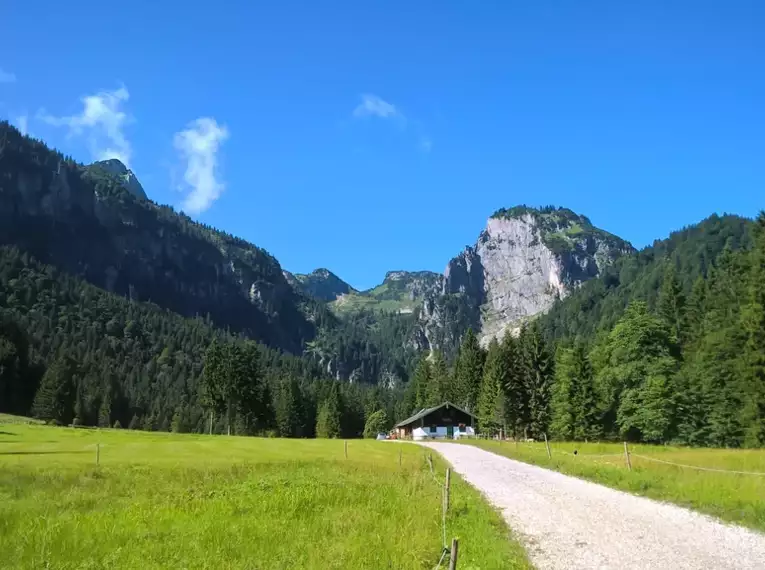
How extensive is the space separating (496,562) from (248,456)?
3663 centimetres

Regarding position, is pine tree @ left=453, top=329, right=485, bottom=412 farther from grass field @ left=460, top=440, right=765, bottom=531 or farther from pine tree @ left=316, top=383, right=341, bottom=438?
grass field @ left=460, top=440, right=765, bottom=531

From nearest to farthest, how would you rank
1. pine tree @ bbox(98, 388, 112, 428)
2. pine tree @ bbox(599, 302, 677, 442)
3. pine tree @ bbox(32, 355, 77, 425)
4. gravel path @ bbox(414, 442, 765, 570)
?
gravel path @ bbox(414, 442, 765, 570)
pine tree @ bbox(599, 302, 677, 442)
pine tree @ bbox(32, 355, 77, 425)
pine tree @ bbox(98, 388, 112, 428)

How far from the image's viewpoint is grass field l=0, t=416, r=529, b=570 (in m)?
12.1

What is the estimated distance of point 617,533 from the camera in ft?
45.9

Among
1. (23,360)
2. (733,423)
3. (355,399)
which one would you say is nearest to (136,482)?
(733,423)

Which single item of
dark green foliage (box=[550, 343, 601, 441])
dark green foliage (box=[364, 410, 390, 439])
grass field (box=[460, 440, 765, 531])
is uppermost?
dark green foliage (box=[550, 343, 601, 441])

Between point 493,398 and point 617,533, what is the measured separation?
250 ft

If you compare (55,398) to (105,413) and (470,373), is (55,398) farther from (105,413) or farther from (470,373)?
(470,373)

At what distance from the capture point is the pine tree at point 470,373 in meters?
111

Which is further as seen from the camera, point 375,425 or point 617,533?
point 375,425

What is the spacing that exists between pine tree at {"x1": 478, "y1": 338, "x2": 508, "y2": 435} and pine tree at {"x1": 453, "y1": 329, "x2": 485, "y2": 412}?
12.0m

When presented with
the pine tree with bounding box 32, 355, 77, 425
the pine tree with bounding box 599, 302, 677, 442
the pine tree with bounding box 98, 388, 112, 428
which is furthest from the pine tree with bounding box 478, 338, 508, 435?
the pine tree with bounding box 98, 388, 112, 428

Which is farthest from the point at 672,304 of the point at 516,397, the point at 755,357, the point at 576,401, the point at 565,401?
the point at 755,357

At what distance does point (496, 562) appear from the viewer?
36.9ft
